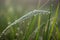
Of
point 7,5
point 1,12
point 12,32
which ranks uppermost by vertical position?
point 7,5

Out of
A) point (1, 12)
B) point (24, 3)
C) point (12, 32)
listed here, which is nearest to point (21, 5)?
point (24, 3)

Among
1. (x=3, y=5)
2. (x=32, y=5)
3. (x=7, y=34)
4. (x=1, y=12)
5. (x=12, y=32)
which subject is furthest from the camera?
(x=32, y=5)

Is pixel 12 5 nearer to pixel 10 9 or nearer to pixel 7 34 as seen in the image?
pixel 10 9

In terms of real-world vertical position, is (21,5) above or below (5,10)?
above

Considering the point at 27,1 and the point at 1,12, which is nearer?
the point at 1,12

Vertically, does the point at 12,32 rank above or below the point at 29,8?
below

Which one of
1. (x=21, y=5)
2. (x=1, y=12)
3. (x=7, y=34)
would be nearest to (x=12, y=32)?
(x=7, y=34)

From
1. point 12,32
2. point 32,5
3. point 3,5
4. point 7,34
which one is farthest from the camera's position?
point 32,5

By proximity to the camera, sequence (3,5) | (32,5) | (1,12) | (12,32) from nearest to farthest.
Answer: (12,32) < (1,12) < (3,5) < (32,5)

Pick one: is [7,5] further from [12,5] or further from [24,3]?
[24,3]
